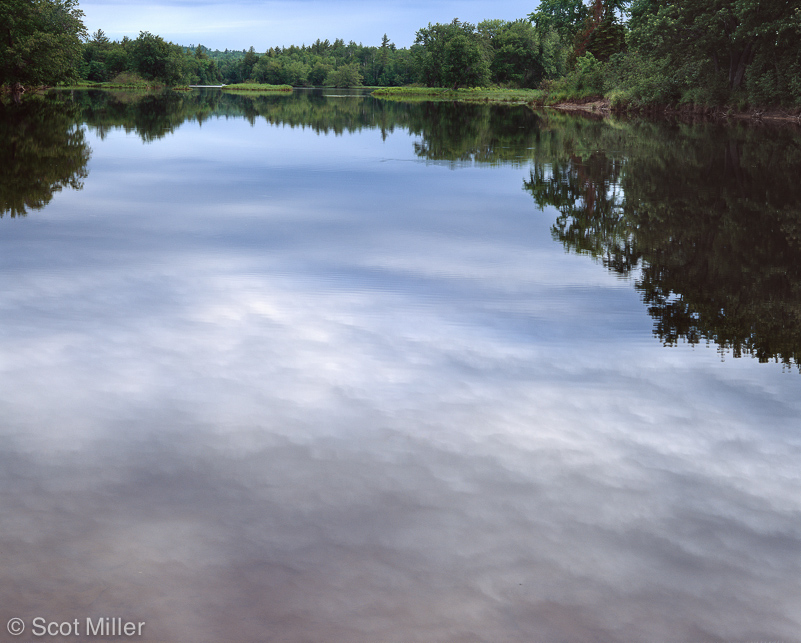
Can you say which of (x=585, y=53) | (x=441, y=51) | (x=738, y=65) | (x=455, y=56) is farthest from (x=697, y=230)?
(x=441, y=51)

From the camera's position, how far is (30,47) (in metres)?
62.3

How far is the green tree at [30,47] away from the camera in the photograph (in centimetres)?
6259

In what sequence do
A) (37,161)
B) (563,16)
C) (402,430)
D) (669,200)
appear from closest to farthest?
(402,430), (669,200), (37,161), (563,16)

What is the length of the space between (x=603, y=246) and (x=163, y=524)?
860 centimetres

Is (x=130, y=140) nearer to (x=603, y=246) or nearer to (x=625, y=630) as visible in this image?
(x=603, y=246)

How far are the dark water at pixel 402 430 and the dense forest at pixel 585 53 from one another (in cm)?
3437

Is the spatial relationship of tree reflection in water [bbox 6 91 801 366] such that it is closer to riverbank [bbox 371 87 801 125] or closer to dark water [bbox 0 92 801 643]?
dark water [bbox 0 92 801 643]

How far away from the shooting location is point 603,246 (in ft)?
36.5

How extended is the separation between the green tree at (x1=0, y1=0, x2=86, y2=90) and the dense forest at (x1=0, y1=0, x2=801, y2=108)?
105 mm

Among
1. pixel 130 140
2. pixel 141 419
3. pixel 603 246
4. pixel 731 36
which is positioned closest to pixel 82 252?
pixel 141 419

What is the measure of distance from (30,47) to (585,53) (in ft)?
153

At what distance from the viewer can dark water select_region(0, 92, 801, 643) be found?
3381mm

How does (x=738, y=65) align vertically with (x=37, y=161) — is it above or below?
above

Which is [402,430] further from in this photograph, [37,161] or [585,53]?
[585,53]
